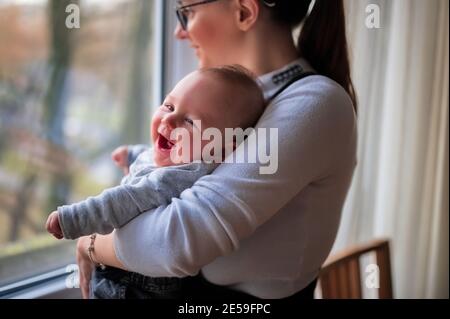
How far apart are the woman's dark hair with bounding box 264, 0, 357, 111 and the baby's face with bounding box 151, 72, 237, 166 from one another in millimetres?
231

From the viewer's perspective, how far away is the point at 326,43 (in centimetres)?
81

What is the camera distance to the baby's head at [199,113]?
65 centimetres

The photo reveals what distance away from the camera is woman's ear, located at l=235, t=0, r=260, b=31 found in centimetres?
73

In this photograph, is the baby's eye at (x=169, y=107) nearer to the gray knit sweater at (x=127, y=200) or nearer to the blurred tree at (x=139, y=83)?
the gray knit sweater at (x=127, y=200)

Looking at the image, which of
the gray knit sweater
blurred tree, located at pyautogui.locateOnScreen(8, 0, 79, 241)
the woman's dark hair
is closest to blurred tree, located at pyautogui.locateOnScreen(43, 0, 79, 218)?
blurred tree, located at pyautogui.locateOnScreen(8, 0, 79, 241)

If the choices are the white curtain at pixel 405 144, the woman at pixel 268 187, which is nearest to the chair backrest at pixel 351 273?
the white curtain at pixel 405 144

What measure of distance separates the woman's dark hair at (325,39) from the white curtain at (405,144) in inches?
6.1

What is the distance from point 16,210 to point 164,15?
1.74ft

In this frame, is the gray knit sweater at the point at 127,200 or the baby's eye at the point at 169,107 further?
the baby's eye at the point at 169,107

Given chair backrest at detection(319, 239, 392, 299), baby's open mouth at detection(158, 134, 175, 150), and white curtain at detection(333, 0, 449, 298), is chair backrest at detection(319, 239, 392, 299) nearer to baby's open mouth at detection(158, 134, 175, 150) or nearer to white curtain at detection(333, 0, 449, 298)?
white curtain at detection(333, 0, 449, 298)

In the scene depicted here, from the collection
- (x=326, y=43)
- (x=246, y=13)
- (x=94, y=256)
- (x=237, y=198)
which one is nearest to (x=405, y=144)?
(x=326, y=43)

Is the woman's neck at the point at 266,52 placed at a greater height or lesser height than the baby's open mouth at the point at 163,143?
greater
